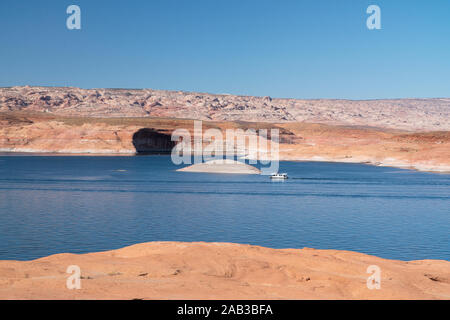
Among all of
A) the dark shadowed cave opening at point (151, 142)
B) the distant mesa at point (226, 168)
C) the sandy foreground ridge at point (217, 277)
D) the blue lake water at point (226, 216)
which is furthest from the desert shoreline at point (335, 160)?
the sandy foreground ridge at point (217, 277)

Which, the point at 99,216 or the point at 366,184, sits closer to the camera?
the point at 99,216

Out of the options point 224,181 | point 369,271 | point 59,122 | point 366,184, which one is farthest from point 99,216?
point 59,122

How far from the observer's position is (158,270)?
1644 centimetres

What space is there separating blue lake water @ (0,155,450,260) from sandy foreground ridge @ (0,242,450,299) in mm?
8664

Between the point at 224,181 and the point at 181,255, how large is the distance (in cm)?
5894

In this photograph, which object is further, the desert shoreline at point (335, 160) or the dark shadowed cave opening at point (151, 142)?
the dark shadowed cave opening at point (151, 142)

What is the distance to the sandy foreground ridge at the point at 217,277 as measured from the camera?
1406 cm

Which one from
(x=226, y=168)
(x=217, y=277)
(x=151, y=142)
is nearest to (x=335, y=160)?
(x=226, y=168)

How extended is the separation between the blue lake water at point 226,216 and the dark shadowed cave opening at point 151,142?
110 metres

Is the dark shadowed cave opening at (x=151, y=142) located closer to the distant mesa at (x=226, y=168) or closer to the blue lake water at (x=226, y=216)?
the distant mesa at (x=226, y=168)

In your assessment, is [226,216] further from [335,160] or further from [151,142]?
[151,142]

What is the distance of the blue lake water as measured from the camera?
2983 centimetres

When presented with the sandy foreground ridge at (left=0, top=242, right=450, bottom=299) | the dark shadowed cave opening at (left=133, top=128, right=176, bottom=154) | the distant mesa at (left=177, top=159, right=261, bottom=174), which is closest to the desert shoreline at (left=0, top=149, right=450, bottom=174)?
the dark shadowed cave opening at (left=133, top=128, right=176, bottom=154)
